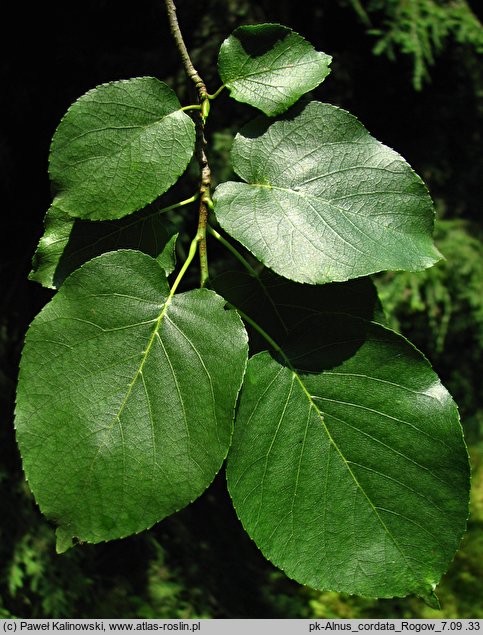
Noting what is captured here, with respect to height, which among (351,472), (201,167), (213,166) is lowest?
(213,166)

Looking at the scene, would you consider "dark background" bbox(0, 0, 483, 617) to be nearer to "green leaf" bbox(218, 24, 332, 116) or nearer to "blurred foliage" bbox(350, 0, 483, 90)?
"blurred foliage" bbox(350, 0, 483, 90)

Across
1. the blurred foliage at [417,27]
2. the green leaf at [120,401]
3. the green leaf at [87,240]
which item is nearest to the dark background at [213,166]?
the blurred foliage at [417,27]

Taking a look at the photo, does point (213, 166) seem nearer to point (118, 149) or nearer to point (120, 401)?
point (118, 149)

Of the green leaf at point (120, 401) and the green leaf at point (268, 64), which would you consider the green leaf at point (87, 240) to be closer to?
the green leaf at point (120, 401)

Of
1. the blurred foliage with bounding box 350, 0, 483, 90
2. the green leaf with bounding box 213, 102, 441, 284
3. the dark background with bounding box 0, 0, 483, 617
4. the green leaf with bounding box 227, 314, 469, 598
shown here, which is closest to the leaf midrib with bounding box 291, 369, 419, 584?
the green leaf with bounding box 227, 314, 469, 598

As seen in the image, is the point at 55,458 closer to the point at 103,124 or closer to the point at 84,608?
the point at 103,124

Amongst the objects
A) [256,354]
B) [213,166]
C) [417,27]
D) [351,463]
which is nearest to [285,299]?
[256,354]

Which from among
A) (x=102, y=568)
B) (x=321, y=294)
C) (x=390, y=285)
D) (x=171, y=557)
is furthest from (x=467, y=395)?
(x=321, y=294)
